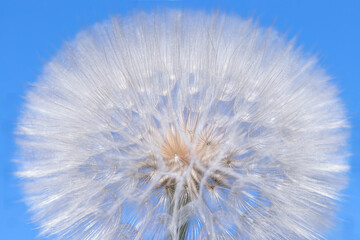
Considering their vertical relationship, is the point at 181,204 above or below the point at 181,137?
below

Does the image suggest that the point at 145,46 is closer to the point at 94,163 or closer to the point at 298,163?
the point at 94,163

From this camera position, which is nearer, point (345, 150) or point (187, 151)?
point (187, 151)

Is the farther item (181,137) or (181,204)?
(181,137)

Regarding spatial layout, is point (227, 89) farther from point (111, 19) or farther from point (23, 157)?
point (23, 157)

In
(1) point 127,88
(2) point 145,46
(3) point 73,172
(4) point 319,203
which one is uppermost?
(2) point 145,46

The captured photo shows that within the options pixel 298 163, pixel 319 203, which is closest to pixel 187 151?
pixel 298 163

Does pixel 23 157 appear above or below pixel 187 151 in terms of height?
below
